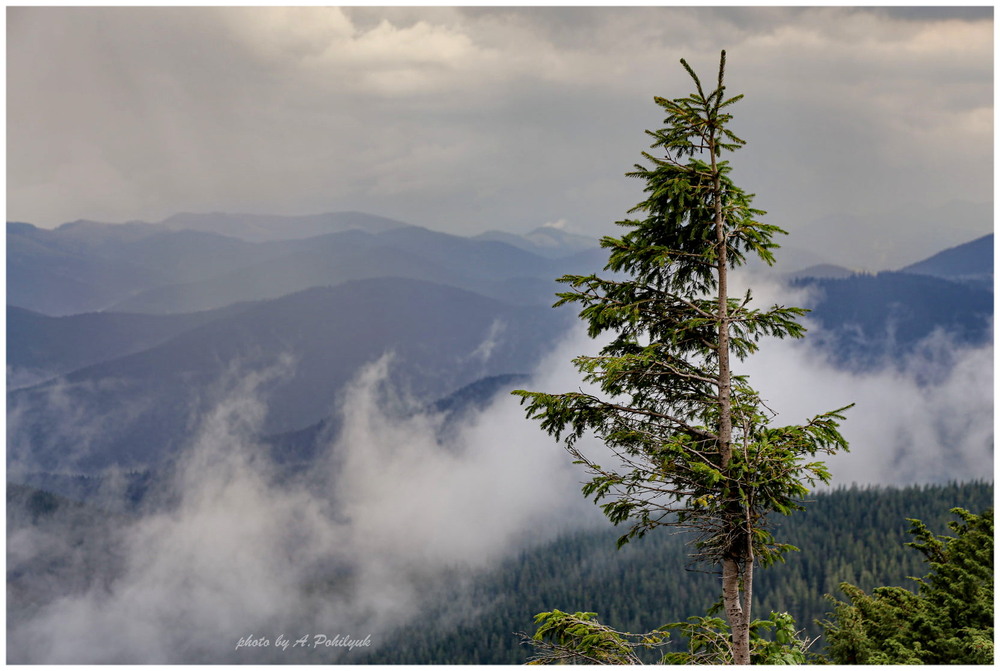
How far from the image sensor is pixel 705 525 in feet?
29.5

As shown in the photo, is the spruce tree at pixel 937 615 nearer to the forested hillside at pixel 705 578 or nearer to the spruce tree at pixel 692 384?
the spruce tree at pixel 692 384

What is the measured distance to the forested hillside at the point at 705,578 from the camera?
131375 millimetres

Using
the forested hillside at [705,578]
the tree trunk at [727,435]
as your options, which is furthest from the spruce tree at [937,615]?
the forested hillside at [705,578]

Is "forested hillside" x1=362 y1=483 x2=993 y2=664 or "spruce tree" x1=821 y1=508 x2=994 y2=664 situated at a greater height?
"spruce tree" x1=821 y1=508 x2=994 y2=664

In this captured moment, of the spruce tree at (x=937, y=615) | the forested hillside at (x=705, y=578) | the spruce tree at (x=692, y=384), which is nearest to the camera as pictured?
the spruce tree at (x=692, y=384)

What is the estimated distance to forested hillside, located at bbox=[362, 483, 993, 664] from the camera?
431 feet

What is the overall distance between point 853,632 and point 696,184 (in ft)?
39.0

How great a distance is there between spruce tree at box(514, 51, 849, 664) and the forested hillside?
125 metres

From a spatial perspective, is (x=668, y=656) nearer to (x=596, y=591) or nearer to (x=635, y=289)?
(x=635, y=289)

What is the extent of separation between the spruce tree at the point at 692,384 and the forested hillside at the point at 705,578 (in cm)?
12514

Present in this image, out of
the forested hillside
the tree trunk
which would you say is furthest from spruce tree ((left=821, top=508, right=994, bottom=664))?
the forested hillside

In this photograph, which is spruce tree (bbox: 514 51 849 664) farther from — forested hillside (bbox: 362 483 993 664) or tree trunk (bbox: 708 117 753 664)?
forested hillside (bbox: 362 483 993 664)

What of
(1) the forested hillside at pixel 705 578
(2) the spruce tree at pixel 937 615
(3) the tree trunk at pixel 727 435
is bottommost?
(1) the forested hillside at pixel 705 578

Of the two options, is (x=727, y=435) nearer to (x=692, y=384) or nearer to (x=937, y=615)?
(x=692, y=384)
